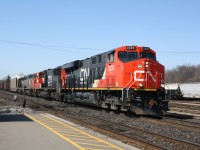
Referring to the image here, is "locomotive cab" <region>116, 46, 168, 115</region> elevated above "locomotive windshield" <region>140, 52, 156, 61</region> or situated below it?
below

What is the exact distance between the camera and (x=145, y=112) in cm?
1705

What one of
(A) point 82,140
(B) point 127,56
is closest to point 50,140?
(A) point 82,140

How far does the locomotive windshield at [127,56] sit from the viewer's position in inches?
727

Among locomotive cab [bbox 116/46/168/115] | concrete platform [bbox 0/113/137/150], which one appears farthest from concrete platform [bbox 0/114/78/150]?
locomotive cab [bbox 116/46/168/115]

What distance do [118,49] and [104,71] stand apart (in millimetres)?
2498

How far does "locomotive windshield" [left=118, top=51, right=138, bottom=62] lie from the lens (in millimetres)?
18459

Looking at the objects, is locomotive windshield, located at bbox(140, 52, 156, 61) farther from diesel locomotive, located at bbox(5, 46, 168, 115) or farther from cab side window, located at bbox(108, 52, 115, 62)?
cab side window, located at bbox(108, 52, 115, 62)

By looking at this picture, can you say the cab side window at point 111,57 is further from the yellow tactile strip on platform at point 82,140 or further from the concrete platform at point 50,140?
the yellow tactile strip on platform at point 82,140

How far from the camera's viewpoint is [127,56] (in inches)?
733

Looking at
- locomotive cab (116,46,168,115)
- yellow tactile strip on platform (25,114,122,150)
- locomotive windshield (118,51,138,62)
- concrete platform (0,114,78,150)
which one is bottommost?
yellow tactile strip on platform (25,114,122,150)

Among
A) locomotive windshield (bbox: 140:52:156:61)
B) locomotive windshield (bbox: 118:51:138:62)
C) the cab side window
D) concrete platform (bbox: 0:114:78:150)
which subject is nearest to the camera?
concrete platform (bbox: 0:114:78:150)

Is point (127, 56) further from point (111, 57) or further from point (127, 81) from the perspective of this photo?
point (127, 81)

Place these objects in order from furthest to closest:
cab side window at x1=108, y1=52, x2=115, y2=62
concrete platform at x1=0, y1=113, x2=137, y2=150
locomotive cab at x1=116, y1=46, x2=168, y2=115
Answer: cab side window at x1=108, y1=52, x2=115, y2=62 < locomotive cab at x1=116, y1=46, x2=168, y2=115 < concrete platform at x1=0, y1=113, x2=137, y2=150

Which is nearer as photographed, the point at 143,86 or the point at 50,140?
the point at 50,140
